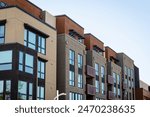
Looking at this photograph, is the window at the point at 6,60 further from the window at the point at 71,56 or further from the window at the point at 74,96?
the window at the point at 71,56

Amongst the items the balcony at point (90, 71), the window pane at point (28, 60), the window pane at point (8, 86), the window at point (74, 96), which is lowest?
the window at point (74, 96)

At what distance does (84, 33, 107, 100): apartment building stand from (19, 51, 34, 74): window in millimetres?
17536

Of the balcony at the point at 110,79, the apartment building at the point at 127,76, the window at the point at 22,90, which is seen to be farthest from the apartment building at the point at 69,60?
the apartment building at the point at 127,76

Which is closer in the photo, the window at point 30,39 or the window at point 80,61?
the window at point 30,39

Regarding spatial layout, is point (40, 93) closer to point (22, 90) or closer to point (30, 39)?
point (22, 90)

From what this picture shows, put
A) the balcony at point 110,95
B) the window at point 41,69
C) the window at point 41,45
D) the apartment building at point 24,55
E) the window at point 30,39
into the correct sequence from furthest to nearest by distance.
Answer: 1. the balcony at point 110,95
2. the window at point 41,45
3. the window at point 41,69
4. the window at point 30,39
5. the apartment building at point 24,55

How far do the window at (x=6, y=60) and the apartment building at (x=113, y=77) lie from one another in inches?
1176

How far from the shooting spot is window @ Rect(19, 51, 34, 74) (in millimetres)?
27237

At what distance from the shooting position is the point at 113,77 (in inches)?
2311

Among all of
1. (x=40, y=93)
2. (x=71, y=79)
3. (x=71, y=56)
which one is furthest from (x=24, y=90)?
(x=71, y=56)

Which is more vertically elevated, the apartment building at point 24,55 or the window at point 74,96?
the apartment building at point 24,55

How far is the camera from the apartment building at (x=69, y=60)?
3856 cm

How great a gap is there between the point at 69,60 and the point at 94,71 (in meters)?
9.42

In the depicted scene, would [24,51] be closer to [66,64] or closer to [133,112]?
[66,64]
